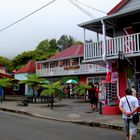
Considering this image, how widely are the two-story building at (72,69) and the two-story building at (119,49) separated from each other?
20149mm

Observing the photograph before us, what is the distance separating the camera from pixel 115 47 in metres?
18.6

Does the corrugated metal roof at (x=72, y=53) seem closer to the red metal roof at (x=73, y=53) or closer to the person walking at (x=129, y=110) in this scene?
the red metal roof at (x=73, y=53)

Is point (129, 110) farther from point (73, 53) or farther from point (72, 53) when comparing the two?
point (72, 53)

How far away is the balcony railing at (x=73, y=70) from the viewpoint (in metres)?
41.6

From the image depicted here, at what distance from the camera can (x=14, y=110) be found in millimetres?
23562

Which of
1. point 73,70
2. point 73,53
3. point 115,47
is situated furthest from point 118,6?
point 73,53

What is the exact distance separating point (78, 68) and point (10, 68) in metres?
40.9

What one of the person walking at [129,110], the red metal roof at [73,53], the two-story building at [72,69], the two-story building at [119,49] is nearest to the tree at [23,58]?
the two-story building at [72,69]

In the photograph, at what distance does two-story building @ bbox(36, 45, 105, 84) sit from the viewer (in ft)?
139

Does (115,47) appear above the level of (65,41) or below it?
below

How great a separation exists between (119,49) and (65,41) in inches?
2945

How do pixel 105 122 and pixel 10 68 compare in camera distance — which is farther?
pixel 10 68

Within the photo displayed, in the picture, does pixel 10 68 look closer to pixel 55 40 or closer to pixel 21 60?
pixel 21 60

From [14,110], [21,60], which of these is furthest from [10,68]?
[14,110]
